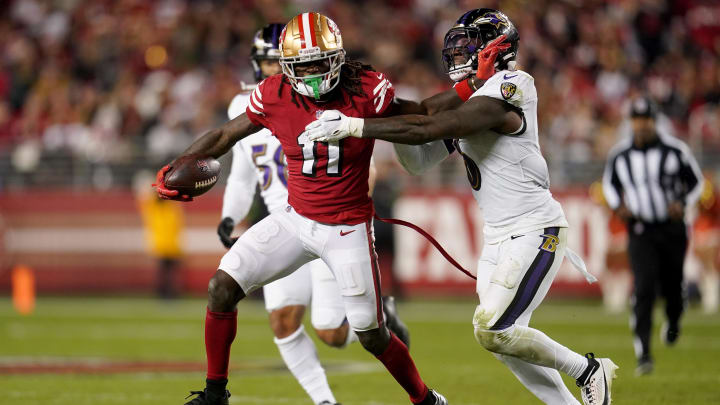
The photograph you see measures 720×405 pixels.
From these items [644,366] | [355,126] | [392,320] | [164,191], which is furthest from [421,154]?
[644,366]

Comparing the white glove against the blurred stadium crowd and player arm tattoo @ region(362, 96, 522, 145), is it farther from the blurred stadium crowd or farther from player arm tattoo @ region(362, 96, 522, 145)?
the blurred stadium crowd

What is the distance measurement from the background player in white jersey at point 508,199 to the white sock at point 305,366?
1.19 m

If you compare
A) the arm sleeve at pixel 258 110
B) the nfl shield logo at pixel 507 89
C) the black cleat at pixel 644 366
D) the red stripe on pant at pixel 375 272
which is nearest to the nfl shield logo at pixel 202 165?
the arm sleeve at pixel 258 110

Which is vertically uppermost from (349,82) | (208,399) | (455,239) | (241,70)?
(349,82)

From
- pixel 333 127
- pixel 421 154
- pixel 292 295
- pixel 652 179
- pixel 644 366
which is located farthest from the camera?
pixel 652 179

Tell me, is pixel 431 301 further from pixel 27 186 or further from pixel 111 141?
pixel 27 186

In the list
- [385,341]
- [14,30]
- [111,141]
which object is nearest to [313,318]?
[385,341]

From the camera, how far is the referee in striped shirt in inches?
317

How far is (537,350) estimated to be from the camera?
193 inches

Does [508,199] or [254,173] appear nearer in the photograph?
[508,199]

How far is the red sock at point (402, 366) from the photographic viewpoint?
5117mm

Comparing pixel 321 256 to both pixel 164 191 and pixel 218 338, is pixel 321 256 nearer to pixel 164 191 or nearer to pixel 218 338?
pixel 218 338

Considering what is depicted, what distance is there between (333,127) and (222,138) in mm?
779

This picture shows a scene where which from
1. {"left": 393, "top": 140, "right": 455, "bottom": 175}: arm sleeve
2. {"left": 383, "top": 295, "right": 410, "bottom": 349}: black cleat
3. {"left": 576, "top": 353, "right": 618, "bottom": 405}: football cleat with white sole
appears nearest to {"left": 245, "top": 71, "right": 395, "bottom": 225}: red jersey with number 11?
{"left": 393, "top": 140, "right": 455, "bottom": 175}: arm sleeve
